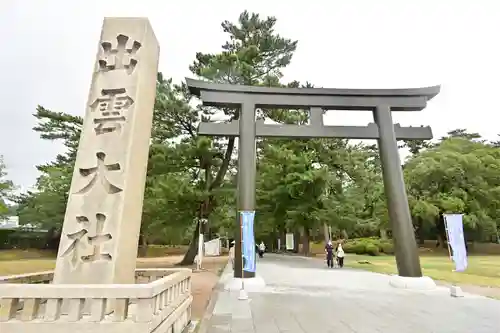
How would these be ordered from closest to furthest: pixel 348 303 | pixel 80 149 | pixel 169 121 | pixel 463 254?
pixel 80 149, pixel 348 303, pixel 463 254, pixel 169 121

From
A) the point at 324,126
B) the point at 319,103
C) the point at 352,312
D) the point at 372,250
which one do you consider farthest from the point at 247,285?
the point at 372,250

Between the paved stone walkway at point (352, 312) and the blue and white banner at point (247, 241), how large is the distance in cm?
83

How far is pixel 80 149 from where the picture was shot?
Result: 216 inches

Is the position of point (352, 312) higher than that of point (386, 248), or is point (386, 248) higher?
point (386, 248)

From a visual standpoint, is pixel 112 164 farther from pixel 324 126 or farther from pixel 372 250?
pixel 372 250

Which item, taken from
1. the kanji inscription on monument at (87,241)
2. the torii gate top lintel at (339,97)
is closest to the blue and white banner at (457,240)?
the torii gate top lintel at (339,97)

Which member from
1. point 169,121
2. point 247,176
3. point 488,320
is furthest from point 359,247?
point 488,320

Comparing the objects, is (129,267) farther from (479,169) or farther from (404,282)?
(479,169)

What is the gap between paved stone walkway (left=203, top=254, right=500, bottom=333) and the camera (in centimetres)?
589

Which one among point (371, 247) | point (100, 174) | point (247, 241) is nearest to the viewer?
point (100, 174)

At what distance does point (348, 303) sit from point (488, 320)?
280cm

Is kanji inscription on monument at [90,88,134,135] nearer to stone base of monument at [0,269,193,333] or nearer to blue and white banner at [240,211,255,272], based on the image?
stone base of monument at [0,269,193,333]

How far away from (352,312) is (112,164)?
5.46m

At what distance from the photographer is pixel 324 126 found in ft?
38.2
